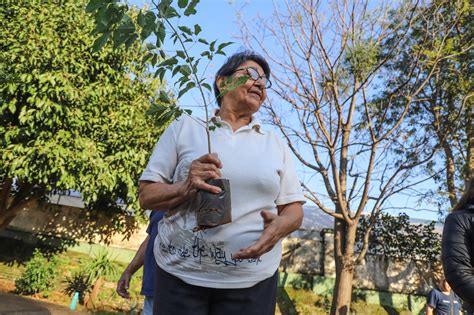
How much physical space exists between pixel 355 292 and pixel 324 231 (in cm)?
166

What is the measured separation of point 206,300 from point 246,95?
746 mm

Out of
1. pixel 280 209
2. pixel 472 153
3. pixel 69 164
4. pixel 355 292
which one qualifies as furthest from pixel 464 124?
pixel 280 209

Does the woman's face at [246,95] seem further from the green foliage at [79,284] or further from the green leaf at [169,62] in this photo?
the green foliage at [79,284]

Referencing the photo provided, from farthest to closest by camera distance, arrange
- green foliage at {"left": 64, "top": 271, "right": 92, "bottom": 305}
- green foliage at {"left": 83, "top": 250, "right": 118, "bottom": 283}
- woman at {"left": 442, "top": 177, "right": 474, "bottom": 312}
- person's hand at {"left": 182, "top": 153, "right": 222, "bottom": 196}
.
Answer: green foliage at {"left": 83, "top": 250, "right": 118, "bottom": 283} → green foliage at {"left": 64, "top": 271, "right": 92, "bottom": 305} → woman at {"left": 442, "top": 177, "right": 474, "bottom": 312} → person's hand at {"left": 182, "top": 153, "right": 222, "bottom": 196}

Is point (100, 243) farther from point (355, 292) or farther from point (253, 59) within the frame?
point (253, 59)

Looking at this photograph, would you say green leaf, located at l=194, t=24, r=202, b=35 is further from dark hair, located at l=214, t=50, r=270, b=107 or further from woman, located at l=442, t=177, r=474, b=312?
woman, located at l=442, t=177, r=474, b=312

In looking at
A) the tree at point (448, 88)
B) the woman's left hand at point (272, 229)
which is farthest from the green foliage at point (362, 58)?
the woman's left hand at point (272, 229)

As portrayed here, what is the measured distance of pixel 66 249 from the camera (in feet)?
31.8

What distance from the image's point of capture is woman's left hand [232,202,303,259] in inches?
44.8

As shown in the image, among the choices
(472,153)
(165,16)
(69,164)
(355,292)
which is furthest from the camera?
(355,292)

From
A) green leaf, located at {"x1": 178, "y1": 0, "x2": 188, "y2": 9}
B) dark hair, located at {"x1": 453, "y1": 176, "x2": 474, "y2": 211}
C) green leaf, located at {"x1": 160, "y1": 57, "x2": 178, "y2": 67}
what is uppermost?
green leaf, located at {"x1": 178, "y1": 0, "x2": 188, "y2": 9}

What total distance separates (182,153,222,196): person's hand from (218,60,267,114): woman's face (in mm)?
399

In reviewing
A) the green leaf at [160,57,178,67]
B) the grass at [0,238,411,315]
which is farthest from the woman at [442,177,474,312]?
the grass at [0,238,411,315]

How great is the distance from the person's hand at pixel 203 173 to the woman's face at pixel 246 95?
15.7 inches
